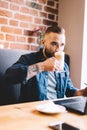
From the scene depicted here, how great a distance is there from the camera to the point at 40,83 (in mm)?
1732

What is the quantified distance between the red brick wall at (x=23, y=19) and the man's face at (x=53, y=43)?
0.74m

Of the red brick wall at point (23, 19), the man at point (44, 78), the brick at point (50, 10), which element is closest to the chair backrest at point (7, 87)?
the man at point (44, 78)

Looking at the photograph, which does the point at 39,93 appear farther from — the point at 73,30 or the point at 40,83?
the point at 73,30

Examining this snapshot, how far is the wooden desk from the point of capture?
94 cm

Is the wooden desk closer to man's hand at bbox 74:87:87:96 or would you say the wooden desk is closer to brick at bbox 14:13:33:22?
man's hand at bbox 74:87:87:96

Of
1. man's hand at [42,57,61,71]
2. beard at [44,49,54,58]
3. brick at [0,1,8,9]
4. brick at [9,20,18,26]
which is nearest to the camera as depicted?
man's hand at [42,57,61,71]

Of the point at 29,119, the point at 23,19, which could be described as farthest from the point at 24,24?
the point at 29,119

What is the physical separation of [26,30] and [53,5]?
52 centimetres

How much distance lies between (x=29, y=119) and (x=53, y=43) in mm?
830

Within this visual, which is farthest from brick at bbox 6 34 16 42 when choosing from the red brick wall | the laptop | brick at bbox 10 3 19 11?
the laptop

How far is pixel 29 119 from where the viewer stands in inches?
40.8

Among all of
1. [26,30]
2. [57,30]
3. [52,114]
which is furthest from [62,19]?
[52,114]

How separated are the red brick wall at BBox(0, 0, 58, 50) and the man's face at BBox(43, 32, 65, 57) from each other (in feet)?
2.44

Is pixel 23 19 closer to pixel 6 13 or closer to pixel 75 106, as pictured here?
pixel 6 13
